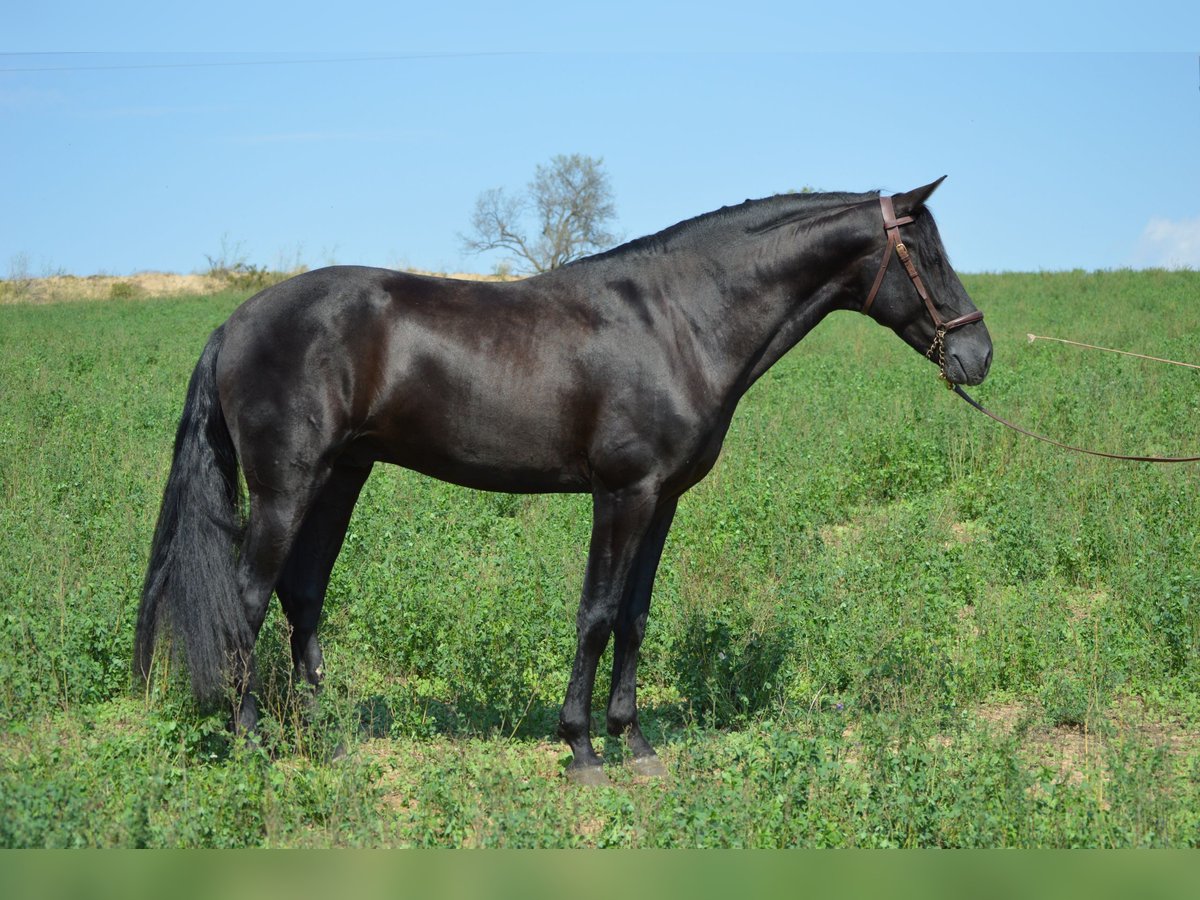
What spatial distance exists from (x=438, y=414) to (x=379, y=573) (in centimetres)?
242

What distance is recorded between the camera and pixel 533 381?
496 centimetres

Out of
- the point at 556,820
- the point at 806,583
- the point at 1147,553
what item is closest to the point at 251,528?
the point at 556,820

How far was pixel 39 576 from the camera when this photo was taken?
22.3 feet

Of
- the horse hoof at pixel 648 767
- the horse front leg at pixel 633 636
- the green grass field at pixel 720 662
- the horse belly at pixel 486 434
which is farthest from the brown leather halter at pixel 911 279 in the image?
the horse hoof at pixel 648 767

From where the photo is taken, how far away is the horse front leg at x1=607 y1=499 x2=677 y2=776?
5305 millimetres

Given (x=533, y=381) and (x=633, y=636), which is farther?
(x=633, y=636)

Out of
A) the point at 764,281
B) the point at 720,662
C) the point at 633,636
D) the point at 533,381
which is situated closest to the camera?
the point at 533,381

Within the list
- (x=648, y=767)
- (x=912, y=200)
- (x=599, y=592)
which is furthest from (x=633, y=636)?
(x=912, y=200)

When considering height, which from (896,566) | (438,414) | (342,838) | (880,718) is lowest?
(342,838)

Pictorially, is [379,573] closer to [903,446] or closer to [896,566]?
[896,566]

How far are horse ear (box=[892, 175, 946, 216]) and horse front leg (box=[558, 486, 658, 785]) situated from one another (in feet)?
6.14

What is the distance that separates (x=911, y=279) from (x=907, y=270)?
5 cm

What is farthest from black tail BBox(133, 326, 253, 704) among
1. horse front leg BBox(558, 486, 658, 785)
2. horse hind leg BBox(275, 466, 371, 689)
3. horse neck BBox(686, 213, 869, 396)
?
horse neck BBox(686, 213, 869, 396)

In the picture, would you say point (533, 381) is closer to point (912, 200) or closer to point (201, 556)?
point (201, 556)
